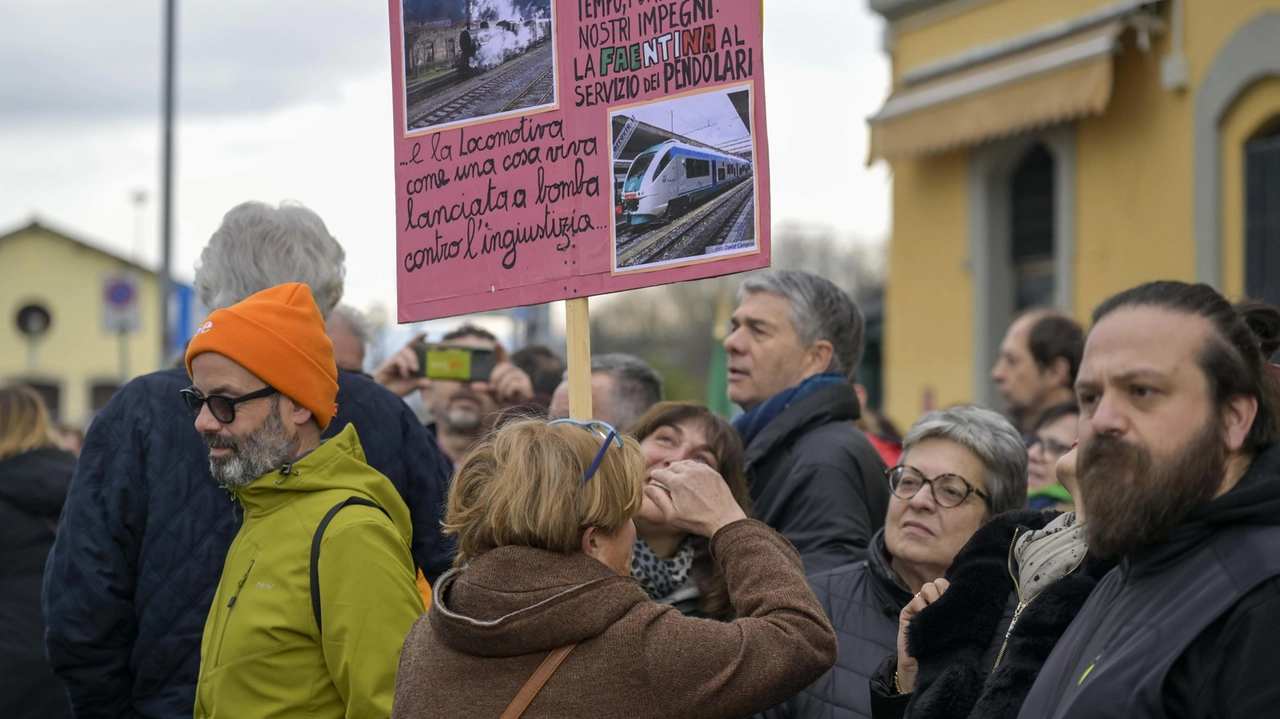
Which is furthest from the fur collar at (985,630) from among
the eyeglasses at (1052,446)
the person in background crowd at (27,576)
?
the person in background crowd at (27,576)

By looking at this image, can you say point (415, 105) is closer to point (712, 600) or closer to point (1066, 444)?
point (712, 600)

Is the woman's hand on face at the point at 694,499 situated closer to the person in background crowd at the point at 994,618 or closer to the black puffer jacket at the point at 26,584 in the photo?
the person in background crowd at the point at 994,618

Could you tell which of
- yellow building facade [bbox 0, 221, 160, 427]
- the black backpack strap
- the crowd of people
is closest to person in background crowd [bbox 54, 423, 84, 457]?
the crowd of people

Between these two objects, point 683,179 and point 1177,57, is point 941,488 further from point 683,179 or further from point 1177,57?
point 1177,57

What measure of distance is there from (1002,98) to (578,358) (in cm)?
984

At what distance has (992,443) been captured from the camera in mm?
3561

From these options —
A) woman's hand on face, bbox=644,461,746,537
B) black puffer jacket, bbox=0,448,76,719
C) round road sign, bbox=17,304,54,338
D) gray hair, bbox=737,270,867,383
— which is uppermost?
round road sign, bbox=17,304,54,338

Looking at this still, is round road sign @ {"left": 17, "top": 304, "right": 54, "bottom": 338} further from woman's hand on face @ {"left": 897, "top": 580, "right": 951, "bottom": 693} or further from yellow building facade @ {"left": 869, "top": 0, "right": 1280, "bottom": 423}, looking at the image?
woman's hand on face @ {"left": 897, "top": 580, "right": 951, "bottom": 693}

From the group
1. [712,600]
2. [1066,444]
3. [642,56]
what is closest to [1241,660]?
[712,600]

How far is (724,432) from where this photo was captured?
12.8 feet

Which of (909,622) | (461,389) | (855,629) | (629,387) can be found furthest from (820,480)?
(461,389)

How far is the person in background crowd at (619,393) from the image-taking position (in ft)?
15.4

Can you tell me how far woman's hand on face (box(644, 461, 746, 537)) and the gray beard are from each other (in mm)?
831

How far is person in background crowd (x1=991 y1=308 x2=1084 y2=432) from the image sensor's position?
627 centimetres
